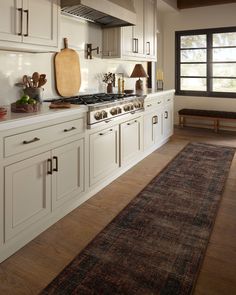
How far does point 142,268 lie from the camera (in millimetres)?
1905

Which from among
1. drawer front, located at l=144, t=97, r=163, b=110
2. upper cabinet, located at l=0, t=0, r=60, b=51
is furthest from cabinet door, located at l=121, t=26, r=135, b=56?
upper cabinet, located at l=0, t=0, r=60, b=51

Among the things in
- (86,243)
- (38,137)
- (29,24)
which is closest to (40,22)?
(29,24)

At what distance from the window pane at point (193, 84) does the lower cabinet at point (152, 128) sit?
2.42 metres

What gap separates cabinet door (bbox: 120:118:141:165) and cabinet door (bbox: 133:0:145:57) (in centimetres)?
124

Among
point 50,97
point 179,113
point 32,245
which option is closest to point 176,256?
point 32,245

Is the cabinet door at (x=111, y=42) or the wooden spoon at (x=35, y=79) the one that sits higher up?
the cabinet door at (x=111, y=42)

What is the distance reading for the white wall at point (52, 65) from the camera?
272cm

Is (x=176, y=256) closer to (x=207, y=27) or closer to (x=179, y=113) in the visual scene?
(x=179, y=113)

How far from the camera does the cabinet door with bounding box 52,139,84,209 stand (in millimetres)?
2389

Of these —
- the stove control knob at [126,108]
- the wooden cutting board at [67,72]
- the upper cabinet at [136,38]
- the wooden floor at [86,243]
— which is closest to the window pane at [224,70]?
the upper cabinet at [136,38]

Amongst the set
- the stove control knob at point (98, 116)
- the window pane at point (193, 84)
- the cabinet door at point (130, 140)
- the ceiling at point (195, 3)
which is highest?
the ceiling at point (195, 3)

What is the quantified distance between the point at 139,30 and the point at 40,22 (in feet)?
7.48

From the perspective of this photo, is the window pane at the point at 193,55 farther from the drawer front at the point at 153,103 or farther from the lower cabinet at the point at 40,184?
the lower cabinet at the point at 40,184

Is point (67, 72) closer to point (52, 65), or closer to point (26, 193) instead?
point (52, 65)
